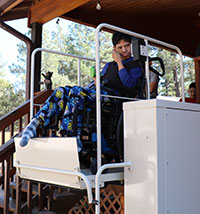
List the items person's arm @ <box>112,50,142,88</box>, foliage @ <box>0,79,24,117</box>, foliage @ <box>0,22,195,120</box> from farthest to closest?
foliage @ <box>0,79,24,117</box>
foliage @ <box>0,22,195,120</box>
person's arm @ <box>112,50,142,88</box>

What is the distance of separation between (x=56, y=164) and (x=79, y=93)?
53 cm

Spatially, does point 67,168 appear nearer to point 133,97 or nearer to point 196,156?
point 133,97

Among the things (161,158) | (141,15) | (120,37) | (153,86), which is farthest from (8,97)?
(161,158)

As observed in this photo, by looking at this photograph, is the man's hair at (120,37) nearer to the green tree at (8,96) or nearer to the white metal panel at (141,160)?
the white metal panel at (141,160)

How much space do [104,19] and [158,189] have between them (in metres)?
3.75

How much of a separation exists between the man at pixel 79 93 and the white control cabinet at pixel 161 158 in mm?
276

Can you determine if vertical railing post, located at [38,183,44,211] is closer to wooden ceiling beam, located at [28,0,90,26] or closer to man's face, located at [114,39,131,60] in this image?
man's face, located at [114,39,131,60]

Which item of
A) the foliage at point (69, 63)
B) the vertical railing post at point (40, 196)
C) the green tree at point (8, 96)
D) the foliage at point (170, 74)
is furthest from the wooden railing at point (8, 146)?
the green tree at point (8, 96)

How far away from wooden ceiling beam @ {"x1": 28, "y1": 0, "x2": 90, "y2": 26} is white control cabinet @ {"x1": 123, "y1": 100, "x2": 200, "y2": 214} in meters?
2.57

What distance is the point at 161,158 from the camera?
6.17 ft

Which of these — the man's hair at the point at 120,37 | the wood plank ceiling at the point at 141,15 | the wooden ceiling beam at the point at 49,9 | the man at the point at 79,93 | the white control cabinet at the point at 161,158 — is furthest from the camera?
the wood plank ceiling at the point at 141,15

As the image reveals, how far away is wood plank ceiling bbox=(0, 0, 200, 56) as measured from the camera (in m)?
4.71

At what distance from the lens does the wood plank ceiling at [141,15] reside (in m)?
4.71

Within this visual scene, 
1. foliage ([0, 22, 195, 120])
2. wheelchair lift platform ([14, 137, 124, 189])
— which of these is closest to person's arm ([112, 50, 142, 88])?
wheelchair lift platform ([14, 137, 124, 189])
